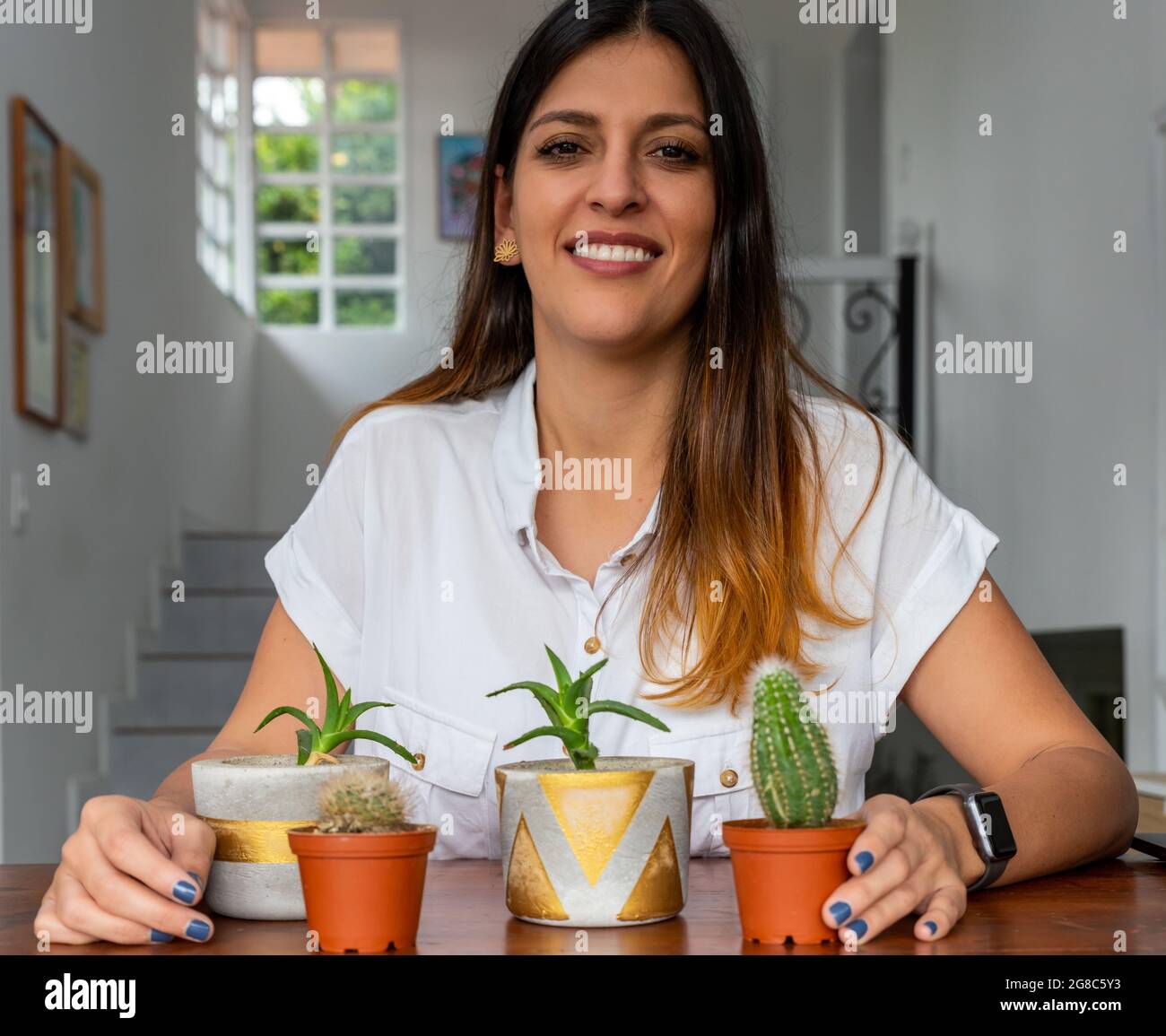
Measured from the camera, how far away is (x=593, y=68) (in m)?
1.35

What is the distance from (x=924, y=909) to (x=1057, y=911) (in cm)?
12

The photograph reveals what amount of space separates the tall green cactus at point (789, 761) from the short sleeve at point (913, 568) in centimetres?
58

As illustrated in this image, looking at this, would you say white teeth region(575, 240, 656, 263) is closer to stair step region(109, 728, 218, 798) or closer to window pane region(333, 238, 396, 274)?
stair step region(109, 728, 218, 798)

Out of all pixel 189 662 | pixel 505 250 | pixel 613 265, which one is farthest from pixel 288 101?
pixel 613 265

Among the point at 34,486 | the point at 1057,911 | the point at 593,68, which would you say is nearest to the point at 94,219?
the point at 34,486

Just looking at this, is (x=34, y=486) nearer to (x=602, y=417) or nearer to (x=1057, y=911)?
(x=602, y=417)

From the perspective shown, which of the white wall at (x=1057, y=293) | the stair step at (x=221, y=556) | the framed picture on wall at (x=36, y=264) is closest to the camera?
the white wall at (x=1057, y=293)

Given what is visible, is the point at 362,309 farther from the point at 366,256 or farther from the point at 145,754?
the point at 145,754

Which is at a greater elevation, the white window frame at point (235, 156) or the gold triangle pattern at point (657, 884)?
the white window frame at point (235, 156)

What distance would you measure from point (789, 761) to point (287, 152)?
25.9 feet

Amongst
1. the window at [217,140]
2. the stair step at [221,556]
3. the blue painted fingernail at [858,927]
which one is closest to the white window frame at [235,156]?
the window at [217,140]

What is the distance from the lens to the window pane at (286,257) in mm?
8062

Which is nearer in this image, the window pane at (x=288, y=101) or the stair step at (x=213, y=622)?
the stair step at (x=213, y=622)

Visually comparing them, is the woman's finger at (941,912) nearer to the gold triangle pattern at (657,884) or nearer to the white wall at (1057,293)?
the gold triangle pattern at (657,884)
